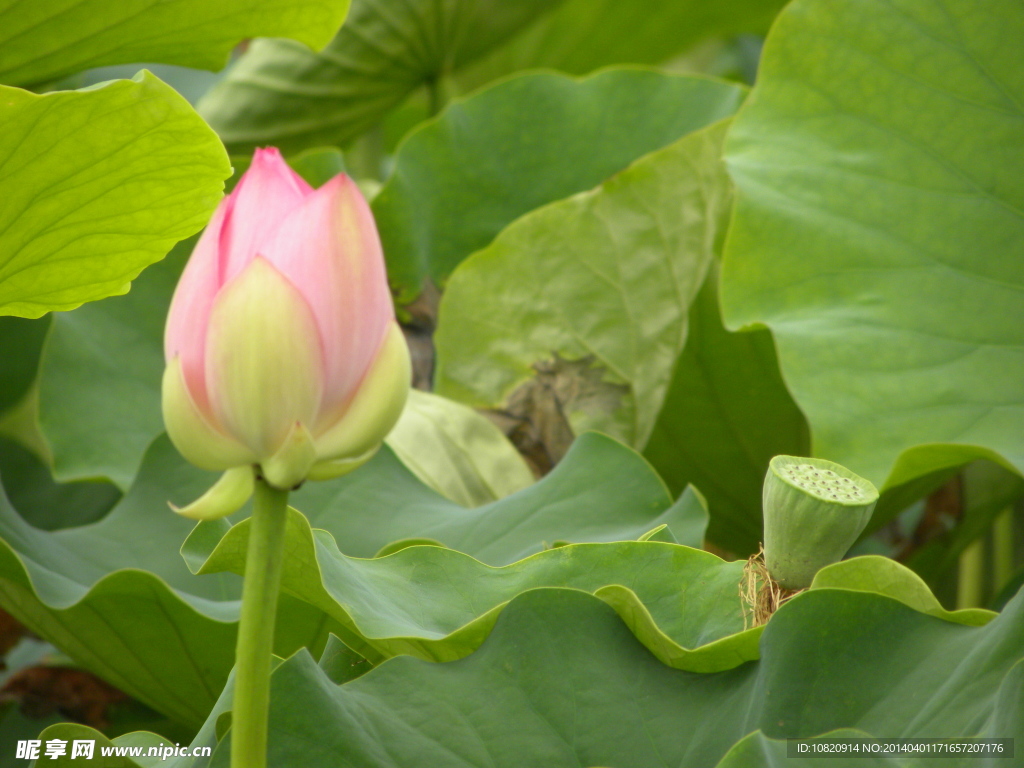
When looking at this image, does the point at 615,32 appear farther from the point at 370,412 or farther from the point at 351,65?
the point at 370,412

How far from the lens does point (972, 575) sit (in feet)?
3.35

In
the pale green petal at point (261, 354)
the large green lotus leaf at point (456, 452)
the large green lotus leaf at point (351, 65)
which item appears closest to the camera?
the pale green petal at point (261, 354)

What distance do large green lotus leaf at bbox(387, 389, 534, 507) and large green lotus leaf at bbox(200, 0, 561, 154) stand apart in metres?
0.52

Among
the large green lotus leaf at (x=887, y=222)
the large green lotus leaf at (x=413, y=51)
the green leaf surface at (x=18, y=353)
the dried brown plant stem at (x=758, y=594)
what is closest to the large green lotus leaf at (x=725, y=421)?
the large green lotus leaf at (x=887, y=222)

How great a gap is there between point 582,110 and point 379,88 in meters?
0.32

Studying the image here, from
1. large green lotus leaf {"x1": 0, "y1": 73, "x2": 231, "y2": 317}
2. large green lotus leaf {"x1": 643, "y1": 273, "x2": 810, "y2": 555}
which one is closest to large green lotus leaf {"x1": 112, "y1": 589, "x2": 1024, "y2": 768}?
large green lotus leaf {"x1": 0, "y1": 73, "x2": 231, "y2": 317}

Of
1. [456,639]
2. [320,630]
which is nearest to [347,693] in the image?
[456,639]

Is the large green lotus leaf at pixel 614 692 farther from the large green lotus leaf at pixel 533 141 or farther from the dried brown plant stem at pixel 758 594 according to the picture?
the large green lotus leaf at pixel 533 141

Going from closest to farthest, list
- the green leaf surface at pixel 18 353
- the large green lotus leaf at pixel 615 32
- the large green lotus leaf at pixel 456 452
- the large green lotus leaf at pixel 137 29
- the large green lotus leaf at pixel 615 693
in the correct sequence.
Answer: the large green lotus leaf at pixel 615 693
the large green lotus leaf at pixel 137 29
the large green lotus leaf at pixel 456 452
the green leaf surface at pixel 18 353
the large green lotus leaf at pixel 615 32

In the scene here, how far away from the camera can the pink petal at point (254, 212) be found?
0.31 meters

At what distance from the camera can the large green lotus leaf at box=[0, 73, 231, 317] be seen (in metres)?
0.43

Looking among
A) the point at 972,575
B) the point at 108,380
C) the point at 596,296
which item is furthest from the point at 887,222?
the point at 108,380

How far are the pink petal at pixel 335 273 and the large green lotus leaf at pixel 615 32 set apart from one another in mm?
1078

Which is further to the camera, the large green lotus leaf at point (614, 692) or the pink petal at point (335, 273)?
the large green lotus leaf at point (614, 692)
